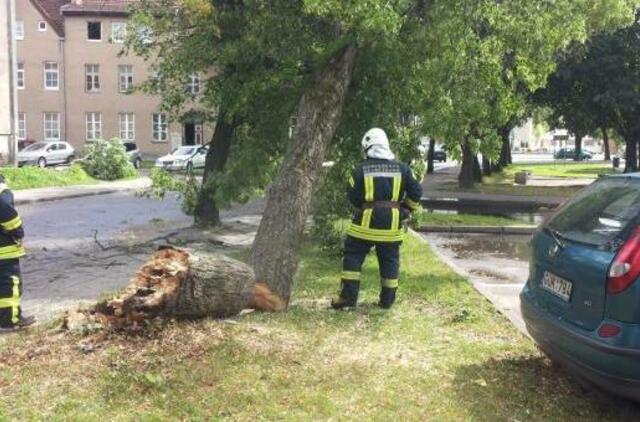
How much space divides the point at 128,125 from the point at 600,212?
49.0m

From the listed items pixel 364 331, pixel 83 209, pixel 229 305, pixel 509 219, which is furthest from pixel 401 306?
pixel 83 209

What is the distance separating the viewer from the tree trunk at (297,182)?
676cm

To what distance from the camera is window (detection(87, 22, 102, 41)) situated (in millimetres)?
49656

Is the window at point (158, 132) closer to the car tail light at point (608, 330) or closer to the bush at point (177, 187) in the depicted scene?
the bush at point (177, 187)

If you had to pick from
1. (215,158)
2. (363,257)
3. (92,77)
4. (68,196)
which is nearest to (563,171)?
(92,77)

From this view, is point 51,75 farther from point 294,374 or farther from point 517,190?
point 294,374

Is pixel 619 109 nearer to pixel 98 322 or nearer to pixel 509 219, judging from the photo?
pixel 509 219

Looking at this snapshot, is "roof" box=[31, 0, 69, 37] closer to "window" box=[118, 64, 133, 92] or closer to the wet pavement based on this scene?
"window" box=[118, 64, 133, 92]

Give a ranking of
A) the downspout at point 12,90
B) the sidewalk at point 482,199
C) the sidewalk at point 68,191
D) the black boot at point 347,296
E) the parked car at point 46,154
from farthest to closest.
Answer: the parked car at point 46,154, the downspout at point 12,90, the sidewalk at point 482,199, the sidewalk at point 68,191, the black boot at point 347,296

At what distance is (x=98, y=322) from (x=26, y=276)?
402 centimetres

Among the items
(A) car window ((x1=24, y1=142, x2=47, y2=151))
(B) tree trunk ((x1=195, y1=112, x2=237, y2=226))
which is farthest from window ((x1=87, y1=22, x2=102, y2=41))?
(B) tree trunk ((x1=195, y1=112, x2=237, y2=226))

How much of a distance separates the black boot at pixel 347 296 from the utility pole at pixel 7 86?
78.2 feet

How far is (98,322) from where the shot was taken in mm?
5586

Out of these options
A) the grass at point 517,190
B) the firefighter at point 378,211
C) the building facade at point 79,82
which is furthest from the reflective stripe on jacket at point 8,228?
the building facade at point 79,82
